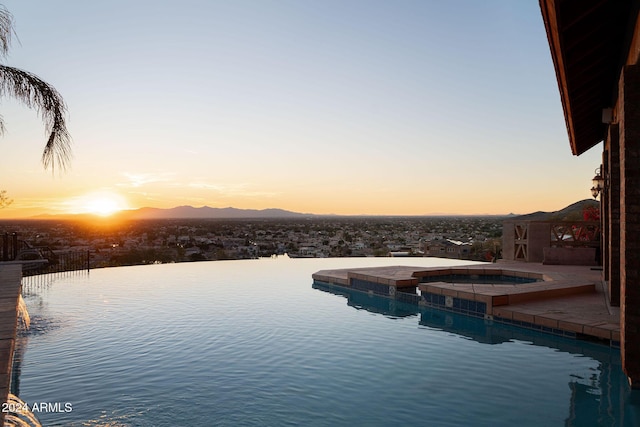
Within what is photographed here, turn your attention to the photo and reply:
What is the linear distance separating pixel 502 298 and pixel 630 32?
15.8 ft

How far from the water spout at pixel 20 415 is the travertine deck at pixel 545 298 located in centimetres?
713

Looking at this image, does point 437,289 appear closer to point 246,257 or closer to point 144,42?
point 144,42

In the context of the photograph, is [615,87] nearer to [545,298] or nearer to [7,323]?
[545,298]

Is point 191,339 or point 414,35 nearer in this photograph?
point 191,339

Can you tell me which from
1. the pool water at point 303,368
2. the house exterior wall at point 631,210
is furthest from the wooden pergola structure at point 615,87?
the pool water at point 303,368

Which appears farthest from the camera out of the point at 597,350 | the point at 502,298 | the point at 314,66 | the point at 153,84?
the point at 314,66

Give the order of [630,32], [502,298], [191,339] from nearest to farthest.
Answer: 1. [630,32]
2. [191,339]
3. [502,298]

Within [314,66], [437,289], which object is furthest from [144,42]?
[437,289]

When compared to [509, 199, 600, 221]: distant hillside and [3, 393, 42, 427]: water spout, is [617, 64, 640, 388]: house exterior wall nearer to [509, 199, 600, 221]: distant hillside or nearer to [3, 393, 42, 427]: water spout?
[3, 393, 42, 427]: water spout

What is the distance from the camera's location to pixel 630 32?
5.83 m

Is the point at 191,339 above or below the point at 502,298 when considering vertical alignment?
below

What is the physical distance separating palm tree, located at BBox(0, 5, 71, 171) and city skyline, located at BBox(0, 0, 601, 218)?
18 cm

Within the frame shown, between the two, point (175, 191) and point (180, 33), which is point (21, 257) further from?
point (175, 191)

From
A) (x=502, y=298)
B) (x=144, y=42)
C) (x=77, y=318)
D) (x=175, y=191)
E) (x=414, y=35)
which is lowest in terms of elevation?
(x=77, y=318)
